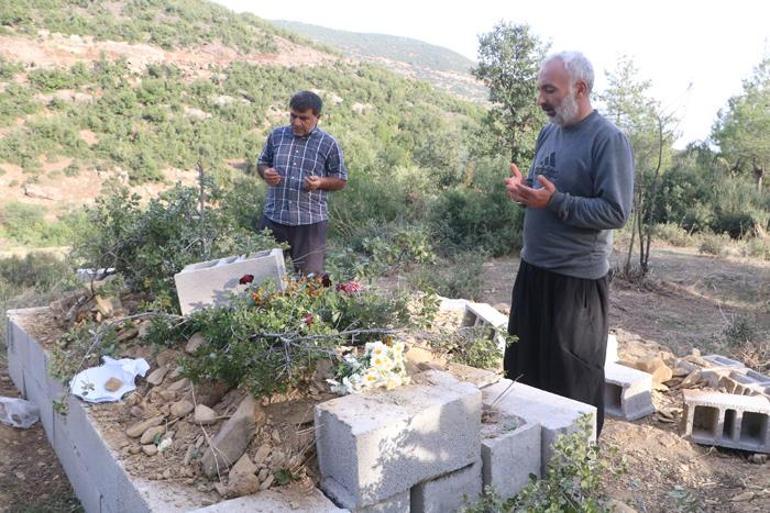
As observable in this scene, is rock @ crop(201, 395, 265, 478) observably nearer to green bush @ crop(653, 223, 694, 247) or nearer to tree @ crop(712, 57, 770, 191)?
green bush @ crop(653, 223, 694, 247)

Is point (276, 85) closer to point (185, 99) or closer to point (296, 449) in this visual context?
point (185, 99)

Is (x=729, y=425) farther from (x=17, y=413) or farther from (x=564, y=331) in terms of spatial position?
(x=17, y=413)

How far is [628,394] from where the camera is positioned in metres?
3.45

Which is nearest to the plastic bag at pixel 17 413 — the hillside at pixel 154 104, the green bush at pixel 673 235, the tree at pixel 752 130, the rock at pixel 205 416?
the rock at pixel 205 416

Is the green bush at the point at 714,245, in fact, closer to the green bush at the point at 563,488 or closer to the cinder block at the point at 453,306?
the cinder block at the point at 453,306

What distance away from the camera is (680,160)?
16469 millimetres

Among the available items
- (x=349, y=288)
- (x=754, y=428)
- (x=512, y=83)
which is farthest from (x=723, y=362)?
(x=512, y=83)

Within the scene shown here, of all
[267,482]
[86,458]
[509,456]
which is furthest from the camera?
[86,458]

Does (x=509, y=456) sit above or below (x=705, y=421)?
above

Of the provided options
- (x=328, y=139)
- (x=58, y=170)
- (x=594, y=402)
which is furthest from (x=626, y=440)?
(x=58, y=170)

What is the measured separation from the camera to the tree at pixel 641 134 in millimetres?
8031

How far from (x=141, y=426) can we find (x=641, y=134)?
889 centimetres

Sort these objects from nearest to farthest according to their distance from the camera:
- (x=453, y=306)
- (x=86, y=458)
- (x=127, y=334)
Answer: (x=86, y=458) → (x=127, y=334) → (x=453, y=306)

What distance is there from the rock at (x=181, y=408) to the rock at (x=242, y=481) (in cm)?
51
